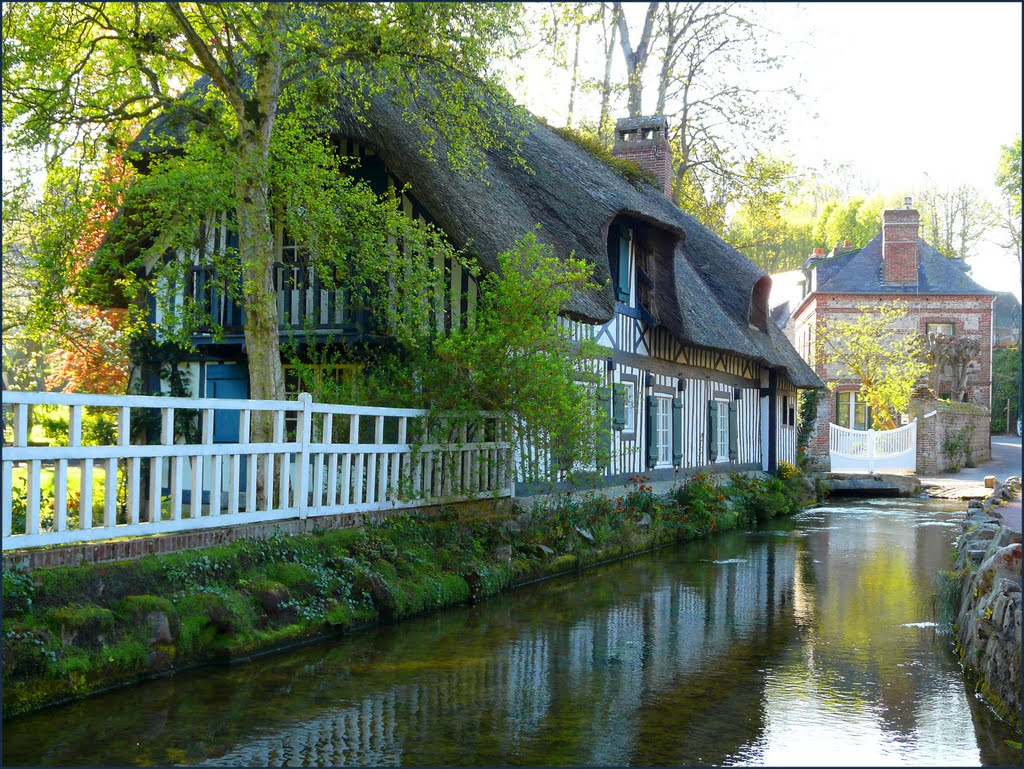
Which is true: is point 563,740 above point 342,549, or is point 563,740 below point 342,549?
below

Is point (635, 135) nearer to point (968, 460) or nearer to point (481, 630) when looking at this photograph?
point (968, 460)

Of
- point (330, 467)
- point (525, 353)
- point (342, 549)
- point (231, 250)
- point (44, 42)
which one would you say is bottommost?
Answer: point (342, 549)

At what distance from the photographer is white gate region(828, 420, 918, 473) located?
27156mm

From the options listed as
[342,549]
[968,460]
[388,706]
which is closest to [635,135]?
[968,460]

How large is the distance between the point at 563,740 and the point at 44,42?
6731mm

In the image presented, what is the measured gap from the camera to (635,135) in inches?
878

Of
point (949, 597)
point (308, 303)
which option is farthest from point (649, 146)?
point (949, 597)

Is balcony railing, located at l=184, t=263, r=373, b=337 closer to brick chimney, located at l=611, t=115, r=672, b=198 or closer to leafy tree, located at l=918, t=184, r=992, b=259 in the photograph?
brick chimney, located at l=611, t=115, r=672, b=198

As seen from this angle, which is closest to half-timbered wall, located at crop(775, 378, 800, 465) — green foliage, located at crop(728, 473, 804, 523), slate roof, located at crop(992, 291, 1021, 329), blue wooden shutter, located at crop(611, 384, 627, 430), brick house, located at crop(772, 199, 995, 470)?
green foliage, located at crop(728, 473, 804, 523)

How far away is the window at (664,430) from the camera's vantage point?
56.1 feet

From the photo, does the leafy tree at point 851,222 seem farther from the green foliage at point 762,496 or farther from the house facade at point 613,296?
the green foliage at point 762,496

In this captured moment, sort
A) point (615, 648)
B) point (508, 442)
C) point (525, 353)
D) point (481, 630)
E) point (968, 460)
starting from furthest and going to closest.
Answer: point (968, 460)
point (508, 442)
point (525, 353)
point (481, 630)
point (615, 648)

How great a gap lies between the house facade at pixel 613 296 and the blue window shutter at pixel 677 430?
0.04 meters

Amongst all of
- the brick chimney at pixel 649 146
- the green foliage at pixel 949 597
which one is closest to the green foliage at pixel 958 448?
the brick chimney at pixel 649 146
